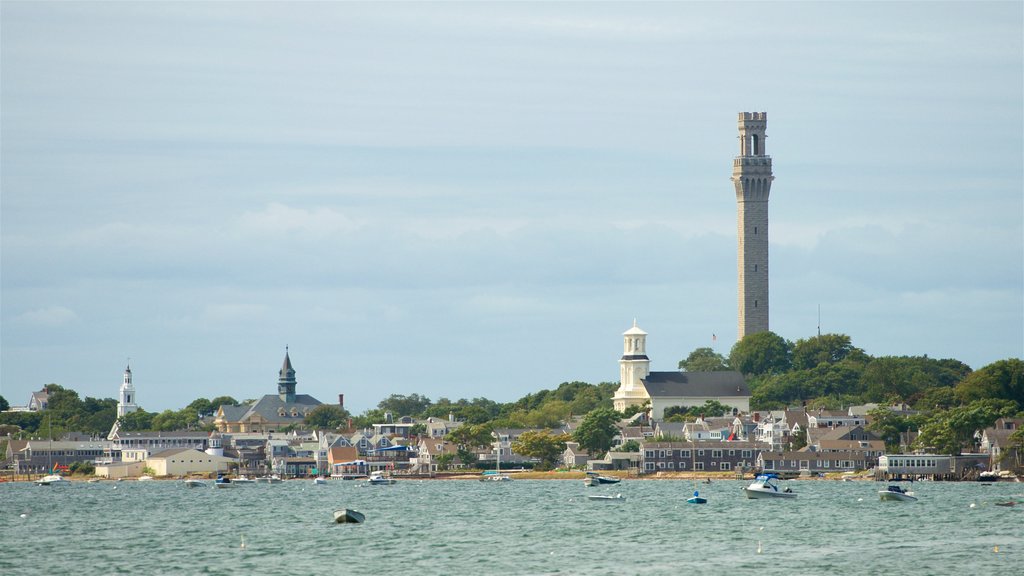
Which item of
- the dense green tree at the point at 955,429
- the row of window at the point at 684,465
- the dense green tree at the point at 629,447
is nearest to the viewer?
the dense green tree at the point at 955,429

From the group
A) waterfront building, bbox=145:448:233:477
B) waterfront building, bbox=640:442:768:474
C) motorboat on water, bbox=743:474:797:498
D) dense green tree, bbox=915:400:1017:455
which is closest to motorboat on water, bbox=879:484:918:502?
motorboat on water, bbox=743:474:797:498

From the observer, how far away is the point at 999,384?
610 feet

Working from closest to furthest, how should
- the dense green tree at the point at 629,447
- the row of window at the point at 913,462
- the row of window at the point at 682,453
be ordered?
1. the row of window at the point at 913,462
2. the row of window at the point at 682,453
3. the dense green tree at the point at 629,447

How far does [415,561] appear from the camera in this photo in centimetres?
7631

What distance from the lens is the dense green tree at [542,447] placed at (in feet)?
604

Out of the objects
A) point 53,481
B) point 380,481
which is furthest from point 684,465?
point 53,481

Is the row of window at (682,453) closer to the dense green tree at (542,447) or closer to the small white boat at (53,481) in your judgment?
the dense green tree at (542,447)

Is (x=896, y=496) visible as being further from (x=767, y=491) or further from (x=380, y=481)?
(x=380, y=481)

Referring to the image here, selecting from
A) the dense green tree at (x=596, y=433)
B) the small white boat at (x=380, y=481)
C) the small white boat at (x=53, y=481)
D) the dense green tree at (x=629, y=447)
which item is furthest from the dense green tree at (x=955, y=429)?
the small white boat at (x=53, y=481)

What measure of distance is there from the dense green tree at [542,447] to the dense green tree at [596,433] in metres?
2.35

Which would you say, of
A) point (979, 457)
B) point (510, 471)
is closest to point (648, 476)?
point (510, 471)

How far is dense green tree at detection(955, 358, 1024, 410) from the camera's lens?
185375mm

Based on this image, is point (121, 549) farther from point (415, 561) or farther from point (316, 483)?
point (316, 483)

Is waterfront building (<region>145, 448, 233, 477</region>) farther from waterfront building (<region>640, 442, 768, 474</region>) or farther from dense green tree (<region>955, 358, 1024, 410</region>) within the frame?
dense green tree (<region>955, 358, 1024, 410</region>)
